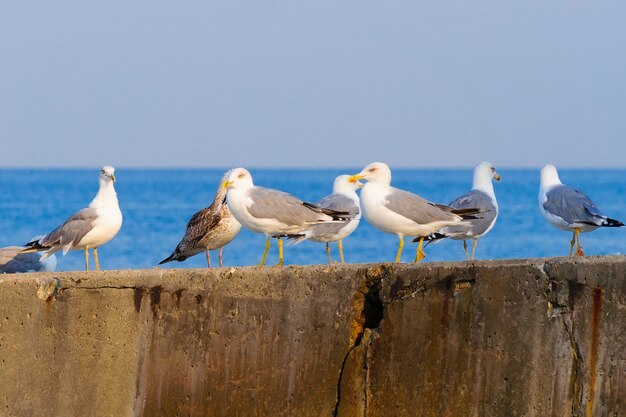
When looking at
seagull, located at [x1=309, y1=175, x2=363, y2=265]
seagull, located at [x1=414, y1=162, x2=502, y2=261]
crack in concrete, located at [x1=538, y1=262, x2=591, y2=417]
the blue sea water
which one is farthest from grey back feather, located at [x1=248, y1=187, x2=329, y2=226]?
the blue sea water

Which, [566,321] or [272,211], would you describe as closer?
[566,321]

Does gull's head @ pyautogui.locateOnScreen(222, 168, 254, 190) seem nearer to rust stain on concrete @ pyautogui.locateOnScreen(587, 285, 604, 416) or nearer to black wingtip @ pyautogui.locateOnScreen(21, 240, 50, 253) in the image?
black wingtip @ pyautogui.locateOnScreen(21, 240, 50, 253)

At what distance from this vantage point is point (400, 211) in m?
8.12

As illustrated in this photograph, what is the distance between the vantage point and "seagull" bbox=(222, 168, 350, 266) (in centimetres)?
812

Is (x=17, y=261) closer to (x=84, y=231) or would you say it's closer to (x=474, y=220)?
(x=84, y=231)

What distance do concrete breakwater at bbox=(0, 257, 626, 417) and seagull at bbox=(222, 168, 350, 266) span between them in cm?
125

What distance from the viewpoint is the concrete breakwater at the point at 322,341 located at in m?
6.23

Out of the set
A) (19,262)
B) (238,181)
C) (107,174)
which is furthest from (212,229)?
(238,181)

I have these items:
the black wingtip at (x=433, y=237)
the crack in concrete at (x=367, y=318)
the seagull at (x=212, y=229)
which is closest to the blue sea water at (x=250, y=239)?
the seagull at (x=212, y=229)

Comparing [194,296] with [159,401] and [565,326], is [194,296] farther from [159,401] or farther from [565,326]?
[565,326]

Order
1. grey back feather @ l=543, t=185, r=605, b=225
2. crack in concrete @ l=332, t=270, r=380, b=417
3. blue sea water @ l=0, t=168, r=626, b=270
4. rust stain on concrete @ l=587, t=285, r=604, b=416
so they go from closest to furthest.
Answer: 1. rust stain on concrete @ l=587, t=285, r=604, b=416
2. crack in concrete @ l=332, t=270, r=380, b=417
3. grey back feather @ l=543, t=185, r=605, b=225
4. blue sea water @ l=0, t=168, r=626, b=270

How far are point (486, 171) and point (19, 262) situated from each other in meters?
4.44

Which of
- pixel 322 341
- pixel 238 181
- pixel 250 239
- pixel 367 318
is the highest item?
pixel 238 181

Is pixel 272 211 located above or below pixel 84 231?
above
